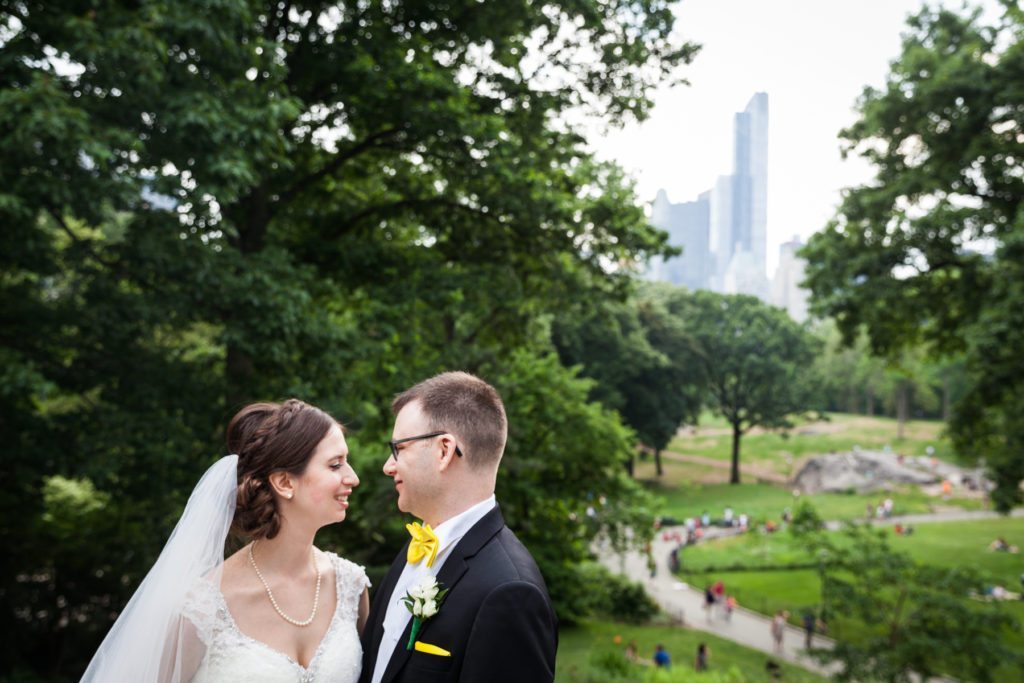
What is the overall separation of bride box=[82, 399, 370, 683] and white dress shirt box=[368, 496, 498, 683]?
1.51 ft

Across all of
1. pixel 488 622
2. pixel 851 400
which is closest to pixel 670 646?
pixel 488 622

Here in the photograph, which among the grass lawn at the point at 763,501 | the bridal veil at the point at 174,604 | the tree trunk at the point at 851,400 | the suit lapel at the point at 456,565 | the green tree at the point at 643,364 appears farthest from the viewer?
the tree trunk at the point at 851,400

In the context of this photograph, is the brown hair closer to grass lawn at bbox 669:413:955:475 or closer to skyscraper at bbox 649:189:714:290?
skyscraper at bbox 649:189:714:290

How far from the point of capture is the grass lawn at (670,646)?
18672 millimetres

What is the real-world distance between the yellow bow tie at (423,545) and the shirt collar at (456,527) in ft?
0.08

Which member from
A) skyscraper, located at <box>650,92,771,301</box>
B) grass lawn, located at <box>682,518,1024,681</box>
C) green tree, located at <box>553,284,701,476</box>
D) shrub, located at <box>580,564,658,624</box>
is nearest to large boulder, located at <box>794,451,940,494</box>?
grass lawn, located at <box>682,518,1024,681</box>

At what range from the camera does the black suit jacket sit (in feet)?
8.46

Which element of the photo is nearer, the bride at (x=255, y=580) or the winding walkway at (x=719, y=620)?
the bride at (x=255, y=580)

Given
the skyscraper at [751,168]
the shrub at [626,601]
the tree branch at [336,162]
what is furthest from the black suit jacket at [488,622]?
the shrub at [626,601]

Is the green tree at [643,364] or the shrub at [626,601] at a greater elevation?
the green tree at [643,364]

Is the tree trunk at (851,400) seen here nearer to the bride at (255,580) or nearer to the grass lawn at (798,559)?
the grass lawn at (798,559)

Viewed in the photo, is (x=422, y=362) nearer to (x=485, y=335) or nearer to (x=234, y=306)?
(x=485, y=335)

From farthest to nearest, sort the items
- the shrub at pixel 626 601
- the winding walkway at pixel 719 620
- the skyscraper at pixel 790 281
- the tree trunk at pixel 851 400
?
the tree trunk at pixel 851 400, the shrub at pixel 626 601, the winding walkway at pixel 719 620, the skyscraper at pixel 790 281

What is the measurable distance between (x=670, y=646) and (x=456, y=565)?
20.4 meters
